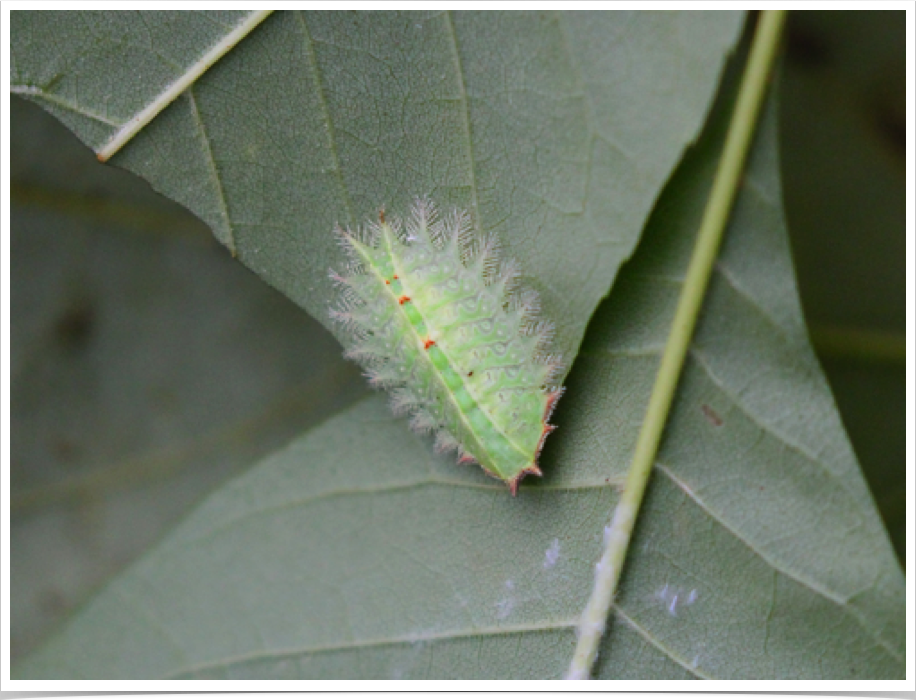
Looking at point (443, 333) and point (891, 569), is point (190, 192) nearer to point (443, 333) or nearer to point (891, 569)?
point (443, 333)

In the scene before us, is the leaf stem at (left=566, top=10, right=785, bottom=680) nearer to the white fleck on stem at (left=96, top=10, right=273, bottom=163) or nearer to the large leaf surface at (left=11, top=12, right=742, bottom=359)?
the large leaf surface at (left=11, top=12, right=742, bottom=359)

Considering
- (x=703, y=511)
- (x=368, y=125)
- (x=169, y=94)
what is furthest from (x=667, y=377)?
(x=169, y=94)

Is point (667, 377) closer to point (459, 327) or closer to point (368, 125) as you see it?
point (459, 327)

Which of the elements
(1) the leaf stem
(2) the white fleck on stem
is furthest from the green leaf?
(2) the white fleck on stem

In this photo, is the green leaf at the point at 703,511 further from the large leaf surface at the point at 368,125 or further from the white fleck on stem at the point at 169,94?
the white fleck on stem at the point at 169,94

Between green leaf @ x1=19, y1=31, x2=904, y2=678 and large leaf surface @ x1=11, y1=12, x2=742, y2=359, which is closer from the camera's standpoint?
large leaf surface @ x1=11, y1=12, x2=742, y2=359
